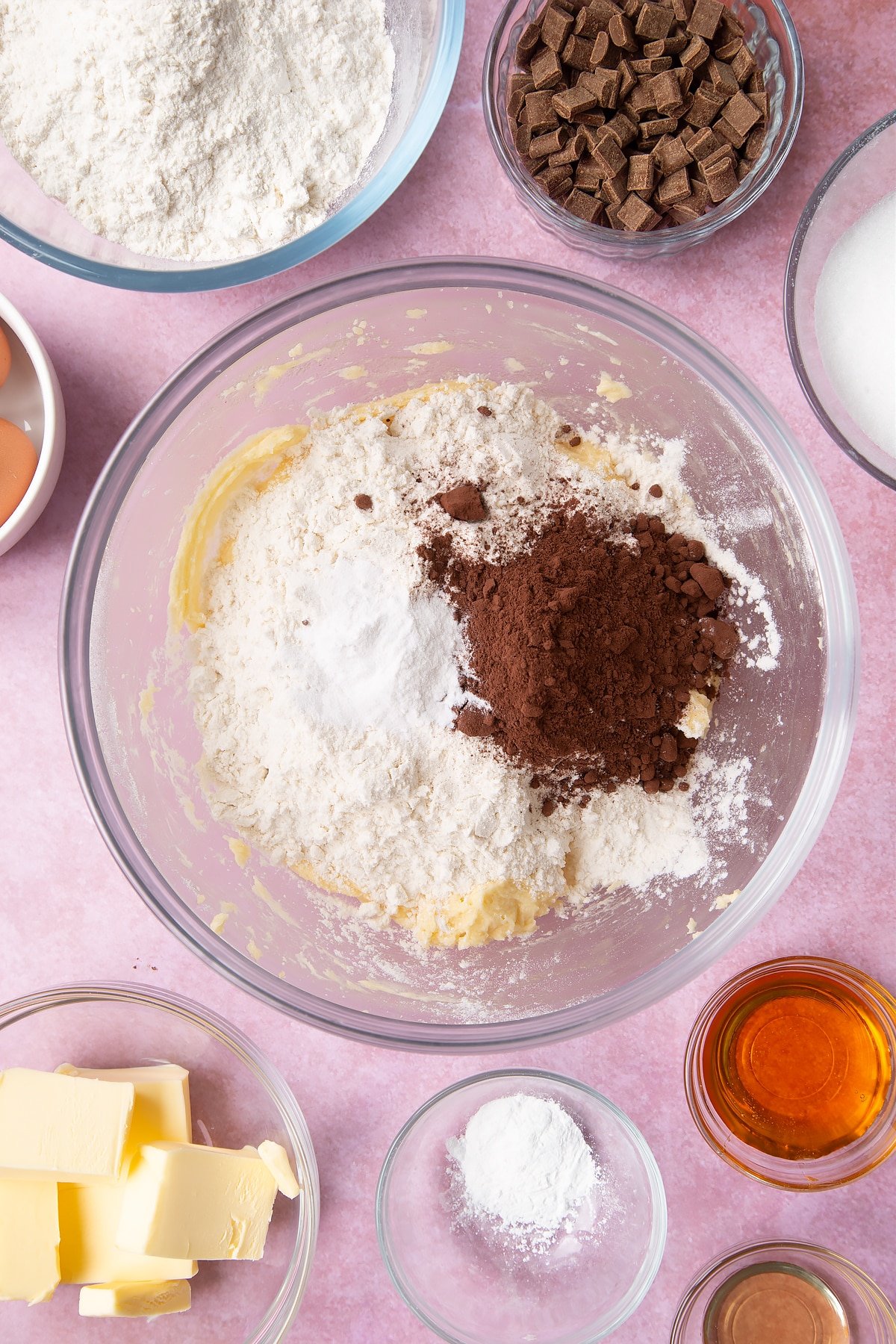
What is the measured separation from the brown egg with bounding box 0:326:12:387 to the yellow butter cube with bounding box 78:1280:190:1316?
1637mm

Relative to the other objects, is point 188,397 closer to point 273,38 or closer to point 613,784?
point 273,38

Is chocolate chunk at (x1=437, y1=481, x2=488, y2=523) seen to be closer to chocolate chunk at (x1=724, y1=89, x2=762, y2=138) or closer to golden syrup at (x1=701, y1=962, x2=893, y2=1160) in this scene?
chocolate chunk at (x1=724, y1=89, x2=762, y2=138)

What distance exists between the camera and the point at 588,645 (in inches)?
57.4

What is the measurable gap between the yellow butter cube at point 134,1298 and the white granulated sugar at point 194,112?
183 centimetres

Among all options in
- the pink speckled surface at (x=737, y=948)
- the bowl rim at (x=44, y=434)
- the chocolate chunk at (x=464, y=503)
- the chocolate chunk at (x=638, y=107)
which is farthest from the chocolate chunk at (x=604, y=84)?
the bowl rim at (x=44, y=434)

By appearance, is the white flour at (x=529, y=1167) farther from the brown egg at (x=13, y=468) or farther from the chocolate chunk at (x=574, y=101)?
the chocolate chunk at (x=574, y=101)

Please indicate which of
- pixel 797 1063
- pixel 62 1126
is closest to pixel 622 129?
pixel 797 1063

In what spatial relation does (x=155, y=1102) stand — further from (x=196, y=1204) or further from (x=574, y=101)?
(x=574, y=101)

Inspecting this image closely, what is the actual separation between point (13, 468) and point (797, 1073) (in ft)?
6.13

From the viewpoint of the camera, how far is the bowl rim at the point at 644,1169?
66.0 inches

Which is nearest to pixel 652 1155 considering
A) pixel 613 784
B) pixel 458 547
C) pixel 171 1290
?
pixel 613 784

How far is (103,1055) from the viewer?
1.76m

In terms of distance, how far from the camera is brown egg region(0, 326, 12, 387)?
1679 millimetres

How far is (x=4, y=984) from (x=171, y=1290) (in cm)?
65
